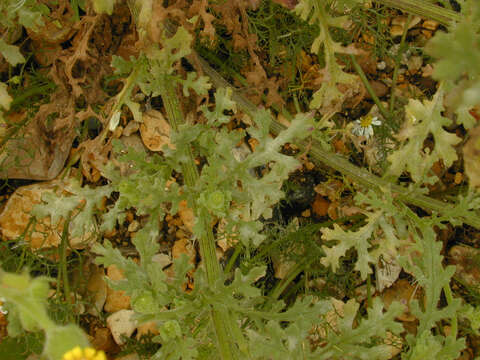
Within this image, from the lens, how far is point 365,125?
327 cm

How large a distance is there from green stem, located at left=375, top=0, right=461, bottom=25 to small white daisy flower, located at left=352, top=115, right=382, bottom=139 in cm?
106

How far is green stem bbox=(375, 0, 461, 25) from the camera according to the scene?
86.7 inches

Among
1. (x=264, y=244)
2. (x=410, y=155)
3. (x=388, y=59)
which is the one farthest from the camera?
(x=388, y=59)

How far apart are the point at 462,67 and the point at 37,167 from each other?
272cm

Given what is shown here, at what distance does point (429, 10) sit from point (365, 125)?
112cm

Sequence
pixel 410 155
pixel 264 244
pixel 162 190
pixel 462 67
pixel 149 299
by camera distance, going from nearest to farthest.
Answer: pixel 462 67 < pixel 149 299 < pixel 162 190 < pixel 410 155 < pixel 264 244

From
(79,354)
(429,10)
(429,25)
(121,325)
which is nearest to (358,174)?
(429,10)

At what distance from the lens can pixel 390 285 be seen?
3.27m

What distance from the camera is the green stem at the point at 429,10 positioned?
2203 mm

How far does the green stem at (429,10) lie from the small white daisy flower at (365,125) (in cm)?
106

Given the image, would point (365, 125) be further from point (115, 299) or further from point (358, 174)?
point (115, 299)

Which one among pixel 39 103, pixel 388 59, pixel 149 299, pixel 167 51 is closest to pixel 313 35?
pixel 388 59

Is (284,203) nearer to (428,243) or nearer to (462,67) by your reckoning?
(428,243)

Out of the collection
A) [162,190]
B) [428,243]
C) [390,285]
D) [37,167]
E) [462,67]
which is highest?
[462,67]
